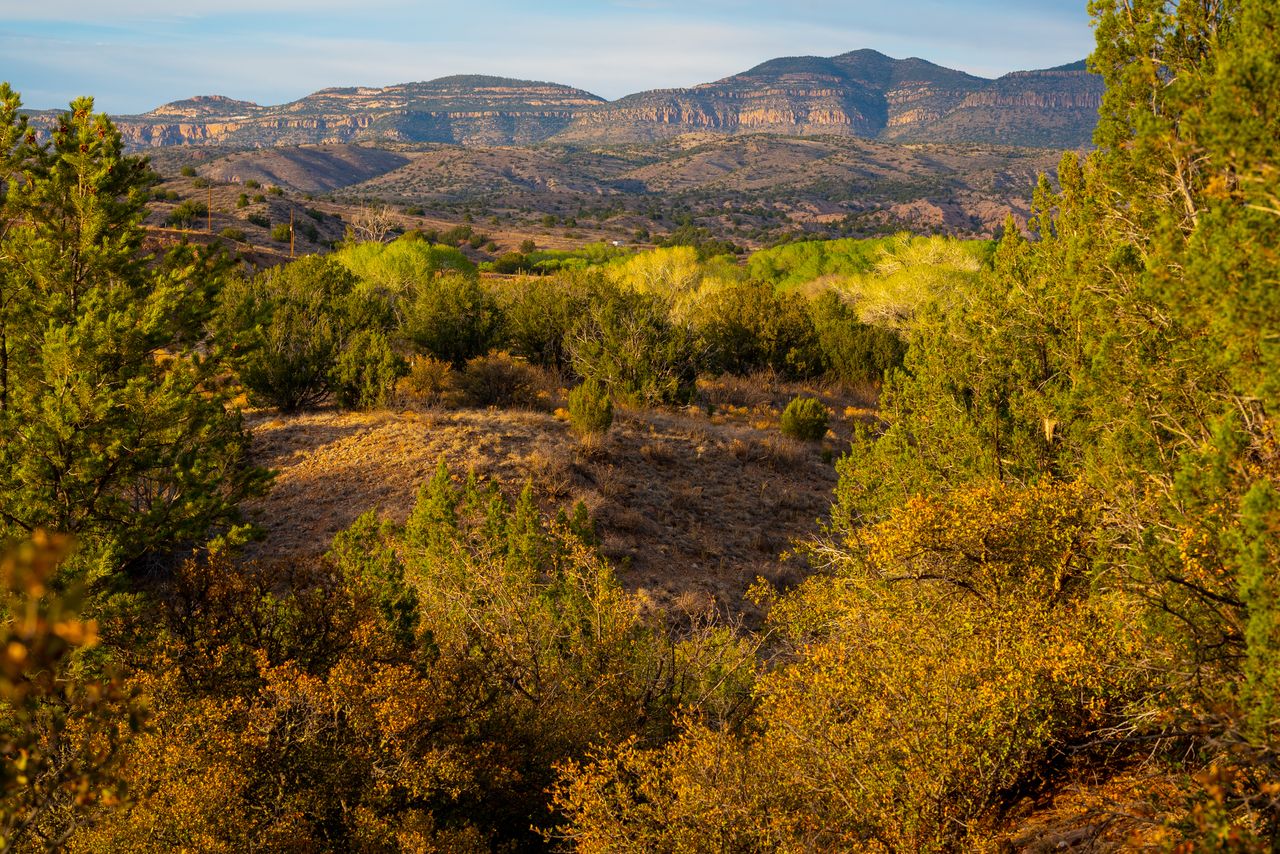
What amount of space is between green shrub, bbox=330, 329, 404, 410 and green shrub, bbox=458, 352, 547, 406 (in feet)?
9.23

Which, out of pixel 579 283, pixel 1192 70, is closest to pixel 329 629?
pixel 1192 70

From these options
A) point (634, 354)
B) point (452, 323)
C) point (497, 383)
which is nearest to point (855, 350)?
point (634, 354)

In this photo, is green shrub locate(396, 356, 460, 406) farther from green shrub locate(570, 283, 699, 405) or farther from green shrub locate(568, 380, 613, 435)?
green shrub locate(570, 283, 699, 405)

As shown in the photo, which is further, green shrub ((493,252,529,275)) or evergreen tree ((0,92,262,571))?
green shrub ((493,252,529,275))

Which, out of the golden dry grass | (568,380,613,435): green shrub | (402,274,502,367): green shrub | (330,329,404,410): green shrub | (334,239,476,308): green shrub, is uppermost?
(334,239,476,308): green shrub

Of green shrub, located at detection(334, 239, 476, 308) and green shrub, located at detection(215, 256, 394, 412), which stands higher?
green shrub, located at detection(334, 239, 476, 308)

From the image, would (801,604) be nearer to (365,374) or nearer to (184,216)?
(365,374)

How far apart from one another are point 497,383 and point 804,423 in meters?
9.14

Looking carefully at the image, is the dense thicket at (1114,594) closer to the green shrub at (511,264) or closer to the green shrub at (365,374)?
the green shrub at (365,374)

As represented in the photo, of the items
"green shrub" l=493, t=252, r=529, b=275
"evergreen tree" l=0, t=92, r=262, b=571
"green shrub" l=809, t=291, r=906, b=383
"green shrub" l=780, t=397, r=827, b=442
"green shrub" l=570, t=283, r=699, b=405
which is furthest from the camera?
"green shrub" l=493, t=252, r=529, b=275

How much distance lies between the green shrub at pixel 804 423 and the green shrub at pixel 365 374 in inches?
437

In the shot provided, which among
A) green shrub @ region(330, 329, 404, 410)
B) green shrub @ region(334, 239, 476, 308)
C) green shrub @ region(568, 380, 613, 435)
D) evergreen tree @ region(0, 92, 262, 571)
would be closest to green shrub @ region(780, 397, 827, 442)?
green shrub @ region(568, 380, 613, 435)

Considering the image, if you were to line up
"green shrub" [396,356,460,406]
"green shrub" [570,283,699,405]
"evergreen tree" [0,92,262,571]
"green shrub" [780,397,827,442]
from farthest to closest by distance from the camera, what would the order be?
"green shrub" [570,283,699,405] < "green shrub" [780,397,827,442] < "green shrub" [396,356,460,406] < "evergreen tree" [0,92,262,571]

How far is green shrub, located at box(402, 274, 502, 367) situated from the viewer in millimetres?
24906
